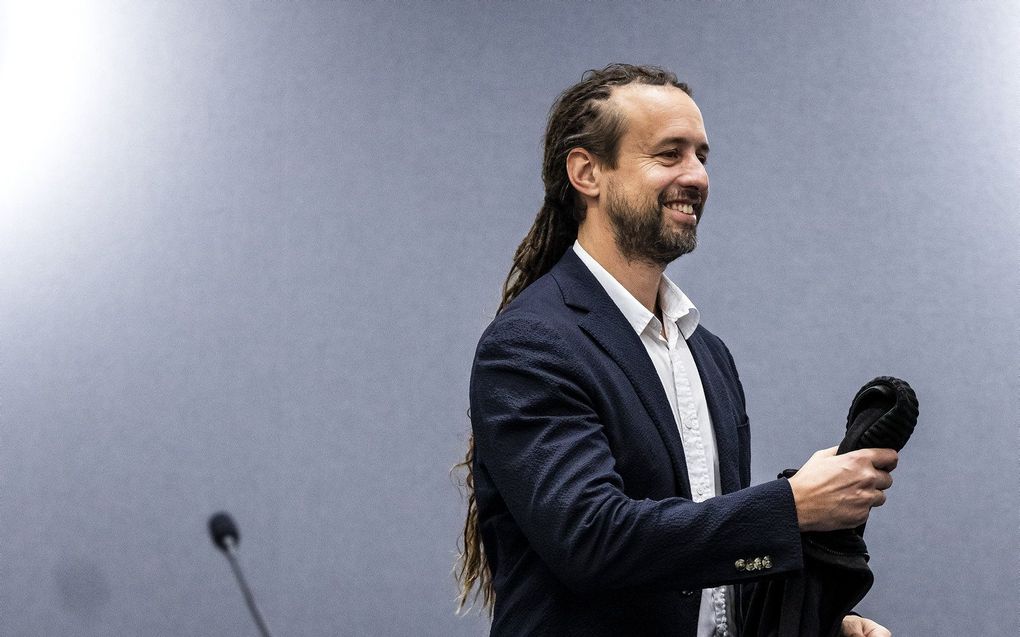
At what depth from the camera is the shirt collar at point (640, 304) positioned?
1.42 metres

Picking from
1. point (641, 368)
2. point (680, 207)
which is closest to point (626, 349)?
point (641, 368)

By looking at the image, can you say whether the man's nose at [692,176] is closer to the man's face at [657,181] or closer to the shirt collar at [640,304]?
the man's face at [657,181]

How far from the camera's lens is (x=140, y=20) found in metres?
2.77

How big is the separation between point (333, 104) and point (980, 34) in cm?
183

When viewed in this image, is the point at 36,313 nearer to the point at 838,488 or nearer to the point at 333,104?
the point at 333,104

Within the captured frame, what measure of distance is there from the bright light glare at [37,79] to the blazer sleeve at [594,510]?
80.9 inches

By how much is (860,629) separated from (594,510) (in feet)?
1.68

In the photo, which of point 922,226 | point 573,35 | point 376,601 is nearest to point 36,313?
point 376,601

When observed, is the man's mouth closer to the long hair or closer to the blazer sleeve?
the long hair

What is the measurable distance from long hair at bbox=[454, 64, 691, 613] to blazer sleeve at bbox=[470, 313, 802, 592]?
1.01ft

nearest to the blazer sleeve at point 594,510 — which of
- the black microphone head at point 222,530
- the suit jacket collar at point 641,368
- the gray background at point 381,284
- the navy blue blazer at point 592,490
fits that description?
the navy blue blazer at point 592,490

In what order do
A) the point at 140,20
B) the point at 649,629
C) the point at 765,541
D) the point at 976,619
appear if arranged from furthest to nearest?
1. the point at 140,20
2. the point at 976,619
3. the point at 649,629
4. the point at 765,541

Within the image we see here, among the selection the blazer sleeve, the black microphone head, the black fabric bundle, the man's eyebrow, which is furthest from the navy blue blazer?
the black microphone head

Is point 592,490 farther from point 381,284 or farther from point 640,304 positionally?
point 381,284
